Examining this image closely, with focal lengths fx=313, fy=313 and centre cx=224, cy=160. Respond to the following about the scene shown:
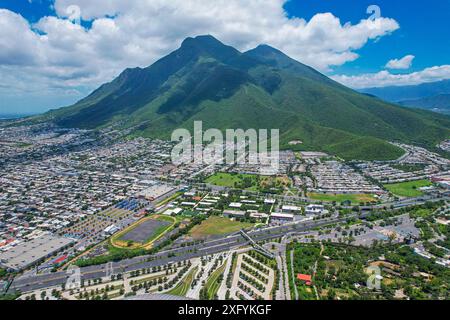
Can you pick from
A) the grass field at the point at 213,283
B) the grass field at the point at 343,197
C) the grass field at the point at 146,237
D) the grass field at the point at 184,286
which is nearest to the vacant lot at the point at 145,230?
the grass field at the point at 146,237

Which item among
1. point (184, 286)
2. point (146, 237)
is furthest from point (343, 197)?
point (184, 286)

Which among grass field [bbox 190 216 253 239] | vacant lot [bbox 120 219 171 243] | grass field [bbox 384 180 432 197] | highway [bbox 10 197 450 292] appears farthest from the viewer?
grass field [bbox 384 180 432 197]

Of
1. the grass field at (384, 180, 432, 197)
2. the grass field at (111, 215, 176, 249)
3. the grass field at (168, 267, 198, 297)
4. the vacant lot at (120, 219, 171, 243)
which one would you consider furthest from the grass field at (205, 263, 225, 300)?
the grass field at (384, 180, 432, 197)

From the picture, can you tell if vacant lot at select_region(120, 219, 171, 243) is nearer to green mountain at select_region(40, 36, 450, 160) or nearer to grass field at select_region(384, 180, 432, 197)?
grass field at select_region(384, 180, 432, 197)

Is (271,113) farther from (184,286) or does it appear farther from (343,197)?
(184,286)

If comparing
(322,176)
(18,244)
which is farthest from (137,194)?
(322,176)

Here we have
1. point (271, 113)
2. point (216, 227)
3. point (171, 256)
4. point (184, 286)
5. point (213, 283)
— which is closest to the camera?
point (184, 286)

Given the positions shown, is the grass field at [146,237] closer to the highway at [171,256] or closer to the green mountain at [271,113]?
the highway at [171,256]
